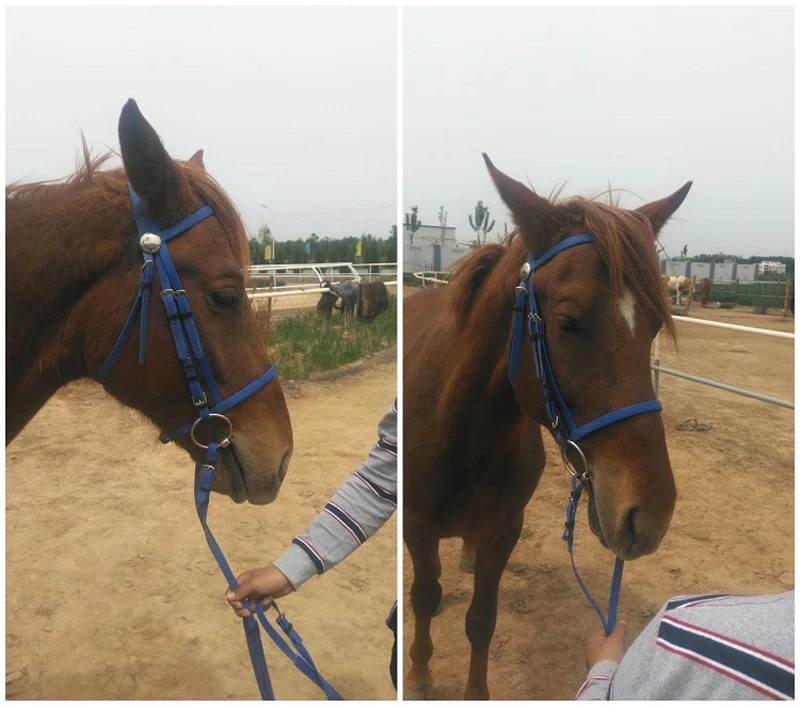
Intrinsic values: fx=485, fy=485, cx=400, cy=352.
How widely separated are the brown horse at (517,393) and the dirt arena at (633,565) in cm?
35

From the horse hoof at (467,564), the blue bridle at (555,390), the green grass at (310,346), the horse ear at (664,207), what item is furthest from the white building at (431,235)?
the green grass at (310,346)

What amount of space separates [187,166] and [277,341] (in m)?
3.71

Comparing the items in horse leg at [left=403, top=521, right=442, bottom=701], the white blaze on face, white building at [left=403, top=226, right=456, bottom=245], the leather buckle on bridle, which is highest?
white building at [left=403, top=226, right=456, bottom=245]

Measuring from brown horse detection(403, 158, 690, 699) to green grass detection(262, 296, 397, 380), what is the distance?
9.96ft

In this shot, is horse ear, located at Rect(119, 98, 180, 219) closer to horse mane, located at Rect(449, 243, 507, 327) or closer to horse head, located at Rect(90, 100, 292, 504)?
horse head, located at Rect(90, 100, 292, 504)

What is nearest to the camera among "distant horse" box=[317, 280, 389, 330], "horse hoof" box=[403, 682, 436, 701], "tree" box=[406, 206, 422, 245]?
"tree" box=[406, 206, 422, 245]

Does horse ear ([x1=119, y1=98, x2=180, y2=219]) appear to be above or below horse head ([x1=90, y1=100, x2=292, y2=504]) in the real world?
above

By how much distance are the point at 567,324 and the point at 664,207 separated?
1.51 feet

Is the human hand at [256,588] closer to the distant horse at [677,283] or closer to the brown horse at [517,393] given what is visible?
the brown horse at [517,393]

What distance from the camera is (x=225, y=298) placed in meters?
1.12

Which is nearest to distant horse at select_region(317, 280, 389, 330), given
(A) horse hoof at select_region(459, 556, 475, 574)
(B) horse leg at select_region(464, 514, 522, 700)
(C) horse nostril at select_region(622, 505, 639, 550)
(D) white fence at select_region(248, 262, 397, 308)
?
(D) white fence at select_region(248, 262, 397, 308)

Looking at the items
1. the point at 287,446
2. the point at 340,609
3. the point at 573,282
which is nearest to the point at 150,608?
the point at 340,609

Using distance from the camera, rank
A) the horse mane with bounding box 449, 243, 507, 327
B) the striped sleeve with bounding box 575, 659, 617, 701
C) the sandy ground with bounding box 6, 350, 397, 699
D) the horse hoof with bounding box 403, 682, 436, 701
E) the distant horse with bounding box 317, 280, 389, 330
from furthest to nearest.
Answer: the distant horse with bounding box 317, 280, 389, 330 → the sandy ground with bounding box 6, 350, 397, 699 → the horse hoof with bounding box 403, 682, 436, 701 → the horse mane with bounding box 449, 243, 507, 327 → the striped sleeve with bounding box 575, 659, 617, 701

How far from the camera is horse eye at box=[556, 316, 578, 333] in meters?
1.06
